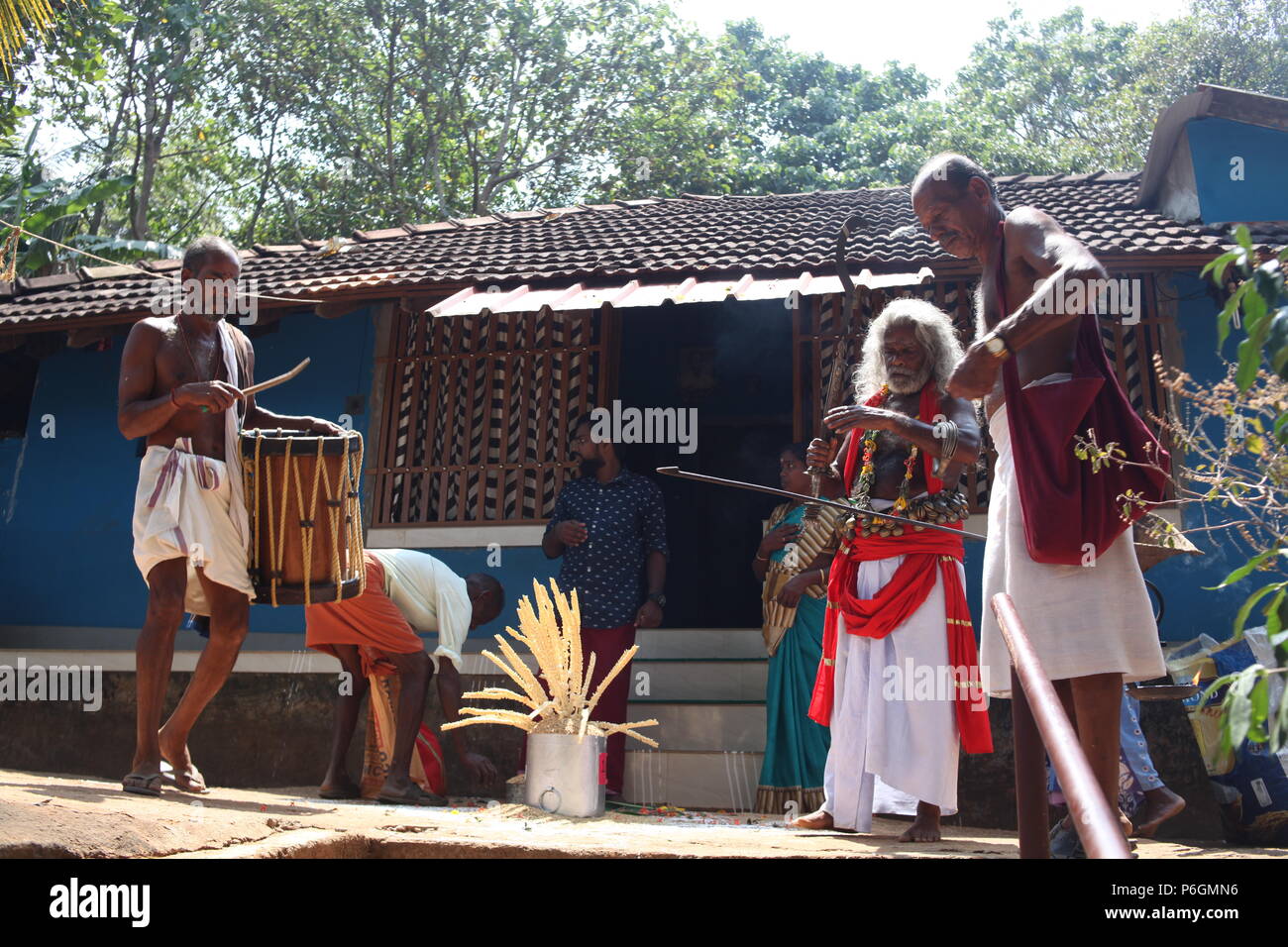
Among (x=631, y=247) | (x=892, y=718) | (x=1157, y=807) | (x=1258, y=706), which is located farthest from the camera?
(x=631, y=247)

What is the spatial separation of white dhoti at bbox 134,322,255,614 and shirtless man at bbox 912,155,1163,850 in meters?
2.98

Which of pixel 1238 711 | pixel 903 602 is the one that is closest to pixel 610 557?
pixel 903 602

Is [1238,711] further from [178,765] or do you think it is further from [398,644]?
[398,644]

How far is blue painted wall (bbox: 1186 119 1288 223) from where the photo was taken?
26.5ft

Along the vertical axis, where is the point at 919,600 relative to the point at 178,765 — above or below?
above

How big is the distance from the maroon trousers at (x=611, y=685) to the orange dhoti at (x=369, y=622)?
116cm

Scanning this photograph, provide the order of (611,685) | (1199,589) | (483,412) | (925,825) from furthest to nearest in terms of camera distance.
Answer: (483,412), (1199,589), (611,685), (925,825)

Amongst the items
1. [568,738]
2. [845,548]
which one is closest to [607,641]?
[568,738]

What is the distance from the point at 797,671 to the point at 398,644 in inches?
84.8

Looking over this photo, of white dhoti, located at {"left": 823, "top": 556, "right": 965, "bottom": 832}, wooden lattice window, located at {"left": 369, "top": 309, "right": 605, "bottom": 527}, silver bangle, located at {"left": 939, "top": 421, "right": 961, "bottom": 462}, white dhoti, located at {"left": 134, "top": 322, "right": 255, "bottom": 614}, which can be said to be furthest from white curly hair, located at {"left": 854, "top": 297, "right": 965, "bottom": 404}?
wooden lattice window, located at {"left": 369, "top": 309, "right": 605, "bottom": 527}

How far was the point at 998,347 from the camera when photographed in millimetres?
3363

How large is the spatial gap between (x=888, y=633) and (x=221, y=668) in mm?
2637

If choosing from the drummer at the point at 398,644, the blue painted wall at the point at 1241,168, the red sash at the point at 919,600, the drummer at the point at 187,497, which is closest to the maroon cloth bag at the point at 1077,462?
the red sash at the point at 919,600

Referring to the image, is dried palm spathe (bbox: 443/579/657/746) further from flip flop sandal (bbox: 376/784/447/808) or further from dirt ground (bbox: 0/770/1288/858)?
dirt ground (bbox: 0/770/1288/858)
